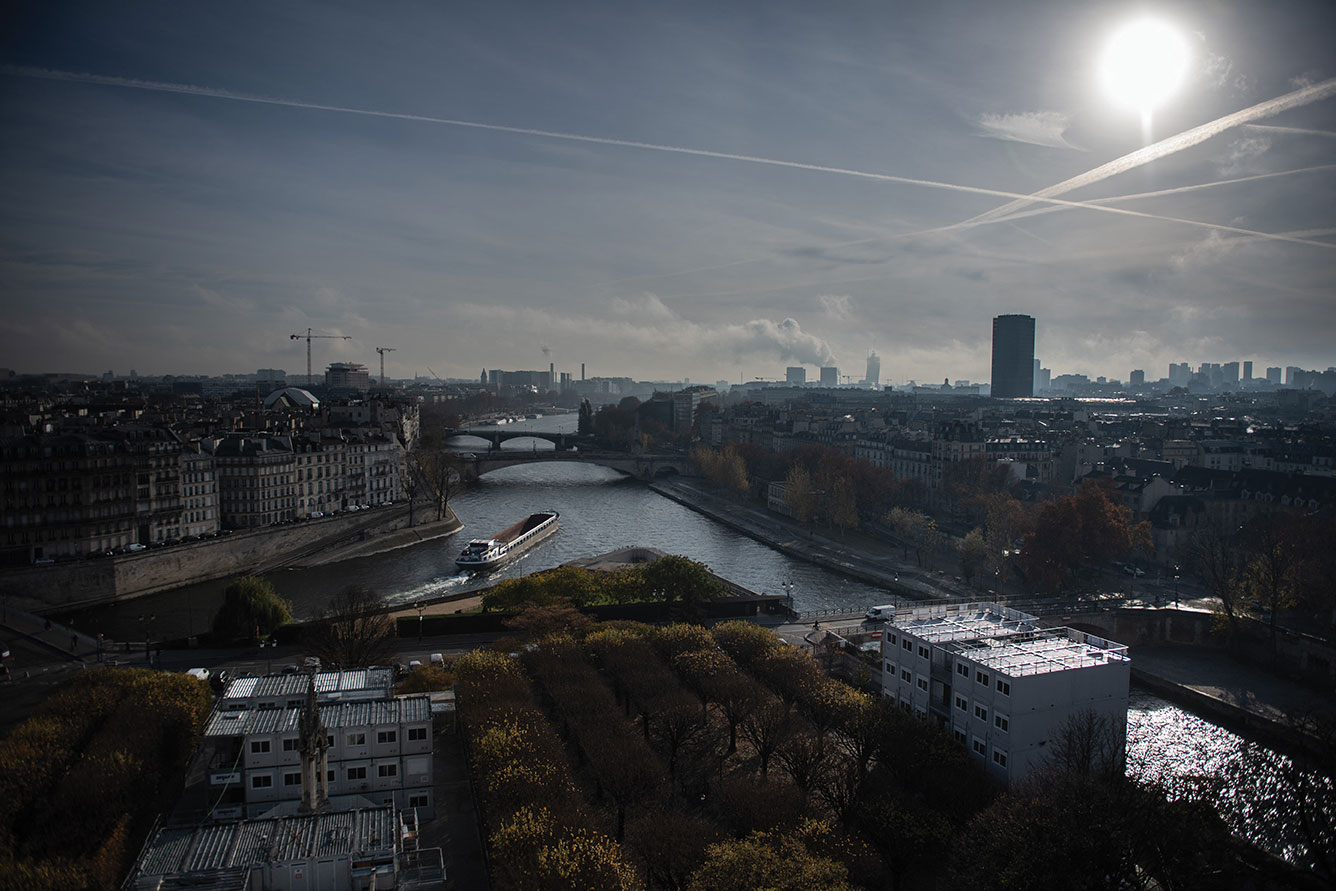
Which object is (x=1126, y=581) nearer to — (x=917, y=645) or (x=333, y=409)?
(x=917, y=645)

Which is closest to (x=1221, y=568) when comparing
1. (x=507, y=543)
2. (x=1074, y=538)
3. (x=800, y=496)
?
(x=1074, y=538)

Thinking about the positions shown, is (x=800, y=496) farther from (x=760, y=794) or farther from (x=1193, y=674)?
(x=760, y=794)

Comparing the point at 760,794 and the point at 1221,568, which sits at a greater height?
the point at 1221,568

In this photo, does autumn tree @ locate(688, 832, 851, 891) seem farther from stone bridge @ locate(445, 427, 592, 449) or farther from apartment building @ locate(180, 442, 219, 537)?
stone bridge @ locate(445, 427, 592, 449)

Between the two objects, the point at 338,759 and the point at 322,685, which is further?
the point at 322,685

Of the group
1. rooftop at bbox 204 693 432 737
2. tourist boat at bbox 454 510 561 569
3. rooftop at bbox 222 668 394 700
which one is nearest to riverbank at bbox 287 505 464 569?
tourist boat at bbox 454 510 561 569

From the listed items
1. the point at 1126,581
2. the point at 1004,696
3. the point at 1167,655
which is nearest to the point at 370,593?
the point at 1004,696
